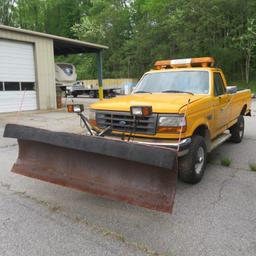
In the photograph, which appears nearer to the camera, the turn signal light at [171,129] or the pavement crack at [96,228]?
the pavement crack at [96,228]

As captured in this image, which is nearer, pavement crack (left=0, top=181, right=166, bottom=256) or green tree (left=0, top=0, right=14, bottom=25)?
pavement crack (left=0, top=181, right=166, bottom=256)

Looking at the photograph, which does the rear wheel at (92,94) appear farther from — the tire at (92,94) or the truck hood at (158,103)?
the truck hood at (158,103)

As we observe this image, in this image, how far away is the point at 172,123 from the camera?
4.61 m

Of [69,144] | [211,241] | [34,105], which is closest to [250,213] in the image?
[211,241]

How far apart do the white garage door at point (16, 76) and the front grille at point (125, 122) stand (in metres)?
10.7

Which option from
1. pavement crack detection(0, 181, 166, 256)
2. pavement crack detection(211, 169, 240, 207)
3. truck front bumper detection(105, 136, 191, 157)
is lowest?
pavement crack detection(211, 169, 240, 207)

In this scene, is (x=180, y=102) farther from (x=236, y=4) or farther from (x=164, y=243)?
(x=236, y=4)

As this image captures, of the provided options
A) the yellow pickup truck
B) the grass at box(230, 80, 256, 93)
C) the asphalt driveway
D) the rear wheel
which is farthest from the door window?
the grass at box(230, 80, 256, 93)

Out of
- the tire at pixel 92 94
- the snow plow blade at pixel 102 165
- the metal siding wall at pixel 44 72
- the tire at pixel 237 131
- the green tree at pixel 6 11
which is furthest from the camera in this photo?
the green tree at pixel 6 11

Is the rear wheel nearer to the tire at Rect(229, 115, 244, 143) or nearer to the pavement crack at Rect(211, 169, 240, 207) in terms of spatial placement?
the tire at Rect(229, 115, 244, 143)

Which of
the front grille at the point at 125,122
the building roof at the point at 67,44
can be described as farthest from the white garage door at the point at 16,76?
the front grille at the point at 125,122

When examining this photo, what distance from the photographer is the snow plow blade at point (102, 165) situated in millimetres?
3577

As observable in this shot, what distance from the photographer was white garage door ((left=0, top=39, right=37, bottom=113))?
15.6 m

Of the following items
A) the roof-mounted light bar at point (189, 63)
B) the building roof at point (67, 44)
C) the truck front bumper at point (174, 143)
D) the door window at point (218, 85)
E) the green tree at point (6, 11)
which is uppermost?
the green tree at point (6, 11)
